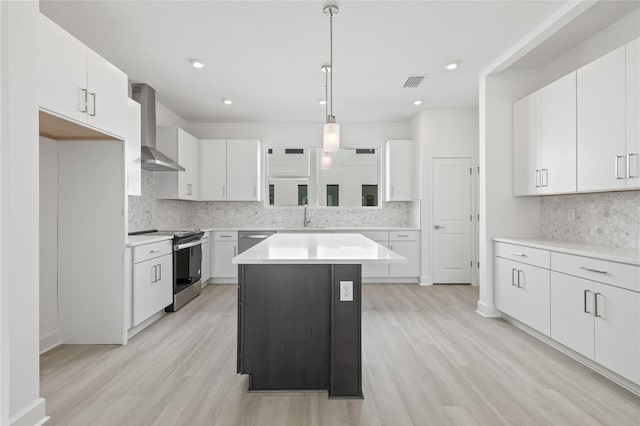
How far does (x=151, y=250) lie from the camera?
3535 mm

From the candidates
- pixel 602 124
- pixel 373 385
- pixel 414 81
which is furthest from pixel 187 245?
pixel 602 124

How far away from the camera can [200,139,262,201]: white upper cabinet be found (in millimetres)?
5805

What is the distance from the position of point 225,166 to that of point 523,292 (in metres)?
4.59

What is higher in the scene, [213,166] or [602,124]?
[213,166]

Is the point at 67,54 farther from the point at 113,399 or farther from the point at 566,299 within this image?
the point at 566,299

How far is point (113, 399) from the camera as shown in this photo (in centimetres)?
218

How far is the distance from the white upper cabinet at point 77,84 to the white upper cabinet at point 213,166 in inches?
103

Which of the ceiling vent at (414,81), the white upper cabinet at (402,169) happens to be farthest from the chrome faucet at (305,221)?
the ceiling vent at (414,81)

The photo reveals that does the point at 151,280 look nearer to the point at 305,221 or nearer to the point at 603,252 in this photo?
the point at 305,221

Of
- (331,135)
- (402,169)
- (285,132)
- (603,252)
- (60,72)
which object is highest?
(285,132)

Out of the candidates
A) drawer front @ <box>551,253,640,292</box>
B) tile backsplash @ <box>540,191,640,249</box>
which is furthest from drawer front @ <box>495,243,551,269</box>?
tile backsplash @ <box>540,191,640,249</box>

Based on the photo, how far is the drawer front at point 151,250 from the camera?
3268 millimetres

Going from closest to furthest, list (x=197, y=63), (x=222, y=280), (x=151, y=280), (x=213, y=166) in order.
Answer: (x=151, y=280) < (x=197, y=63) < (x=222, y=280) < (x=213, y=166)

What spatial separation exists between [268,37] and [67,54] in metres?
1.56
